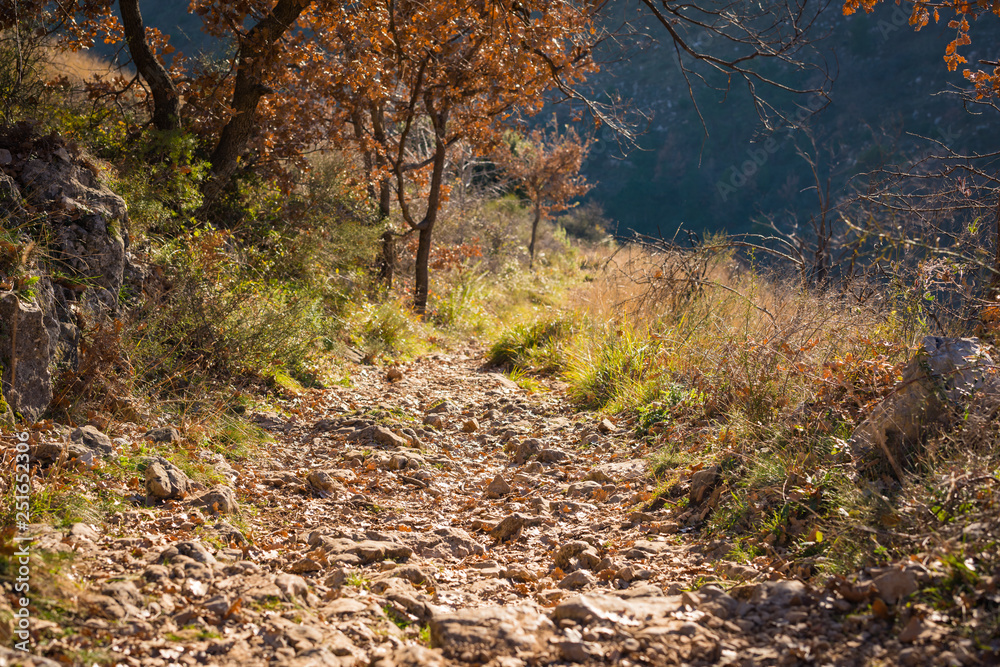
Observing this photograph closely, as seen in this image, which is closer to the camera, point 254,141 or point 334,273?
point 254,141

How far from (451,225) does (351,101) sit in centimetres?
609

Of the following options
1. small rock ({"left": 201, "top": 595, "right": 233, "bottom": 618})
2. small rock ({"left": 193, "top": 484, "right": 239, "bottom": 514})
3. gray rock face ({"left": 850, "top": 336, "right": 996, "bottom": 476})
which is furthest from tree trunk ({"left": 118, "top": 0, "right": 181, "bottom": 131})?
gray rock face ({"left": 850, "top": 336, "right": 996, "bottom": 476})

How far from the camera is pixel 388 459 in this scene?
461 cm

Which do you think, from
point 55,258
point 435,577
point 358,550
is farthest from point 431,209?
point 435,577

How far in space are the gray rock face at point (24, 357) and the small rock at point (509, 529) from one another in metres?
2.69

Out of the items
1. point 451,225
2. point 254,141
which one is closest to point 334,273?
point 254,141

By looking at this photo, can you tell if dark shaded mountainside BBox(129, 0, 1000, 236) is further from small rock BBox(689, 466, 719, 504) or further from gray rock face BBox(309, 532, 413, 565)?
gray rock face BBox(309, 532, 413, 565)

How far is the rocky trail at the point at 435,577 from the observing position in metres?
2.15

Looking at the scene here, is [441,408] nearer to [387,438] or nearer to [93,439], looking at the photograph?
[387,438]

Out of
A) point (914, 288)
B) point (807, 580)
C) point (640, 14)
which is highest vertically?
point (640, 14)

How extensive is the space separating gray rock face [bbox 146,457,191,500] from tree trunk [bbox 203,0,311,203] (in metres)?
4.54

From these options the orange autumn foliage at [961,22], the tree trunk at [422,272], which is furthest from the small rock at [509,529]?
the tree trunk at [422,272]

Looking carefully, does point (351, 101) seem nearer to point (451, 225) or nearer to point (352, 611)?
point (451, 225)

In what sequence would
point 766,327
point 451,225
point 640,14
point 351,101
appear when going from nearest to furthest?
point 766,327 < point 640,14 < point 351,101 < point 451,225
